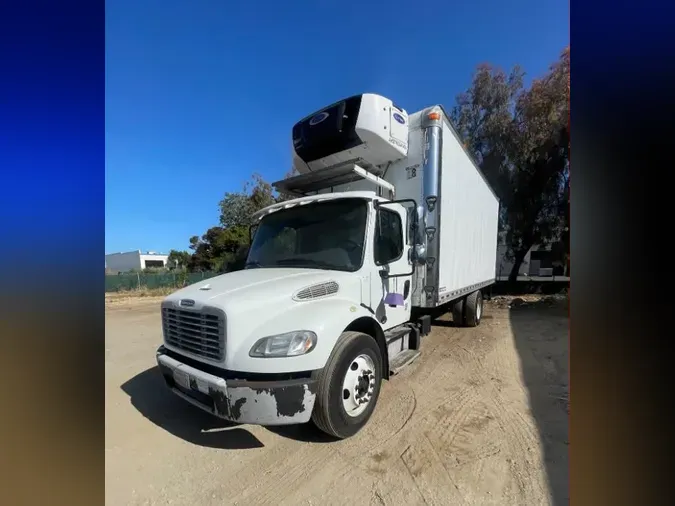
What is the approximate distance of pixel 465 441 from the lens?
2820 mm

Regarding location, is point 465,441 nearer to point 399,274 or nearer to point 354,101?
point 399,274

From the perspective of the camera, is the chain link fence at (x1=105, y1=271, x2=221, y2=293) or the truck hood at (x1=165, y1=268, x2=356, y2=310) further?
the chain link fence at (x1=105, y1=271, x2=221, y2=293)

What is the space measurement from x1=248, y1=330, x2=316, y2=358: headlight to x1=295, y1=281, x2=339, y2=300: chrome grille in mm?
391

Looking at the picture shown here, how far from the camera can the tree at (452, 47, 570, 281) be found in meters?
15.6

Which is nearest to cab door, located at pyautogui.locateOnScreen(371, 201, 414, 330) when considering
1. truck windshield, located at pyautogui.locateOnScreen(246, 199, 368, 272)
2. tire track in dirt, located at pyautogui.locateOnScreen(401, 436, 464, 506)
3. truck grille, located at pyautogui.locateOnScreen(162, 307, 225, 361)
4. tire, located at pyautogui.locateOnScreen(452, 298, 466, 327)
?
truck windshield, located at pyautogui.locateOnScreen(246, 199, 368, 272)

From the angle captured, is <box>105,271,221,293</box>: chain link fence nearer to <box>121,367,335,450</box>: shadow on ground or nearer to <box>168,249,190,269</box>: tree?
<box>168,249,190,269</box>: tree

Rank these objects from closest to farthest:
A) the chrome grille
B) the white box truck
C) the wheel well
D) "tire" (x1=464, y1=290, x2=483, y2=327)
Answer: the white box truck < the chrome grille < the wheel well < "tire" (x1=464, y1=290, x2=483, y2=327)

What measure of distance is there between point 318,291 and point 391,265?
128cm

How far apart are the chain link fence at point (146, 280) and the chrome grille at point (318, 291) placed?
59.5ft

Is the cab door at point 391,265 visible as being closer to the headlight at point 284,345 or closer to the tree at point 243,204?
the headlight at point 284,345

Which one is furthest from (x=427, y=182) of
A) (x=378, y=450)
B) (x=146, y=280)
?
(x=146, y=280)

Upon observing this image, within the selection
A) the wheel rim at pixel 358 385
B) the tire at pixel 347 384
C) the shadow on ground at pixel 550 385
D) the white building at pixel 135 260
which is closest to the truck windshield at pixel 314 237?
the tire at pixel 347 384

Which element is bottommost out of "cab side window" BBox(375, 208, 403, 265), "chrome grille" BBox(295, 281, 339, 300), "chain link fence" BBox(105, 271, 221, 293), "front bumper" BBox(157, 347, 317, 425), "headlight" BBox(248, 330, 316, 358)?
"chain link fence" BBox(105, 271, 221, 293)
